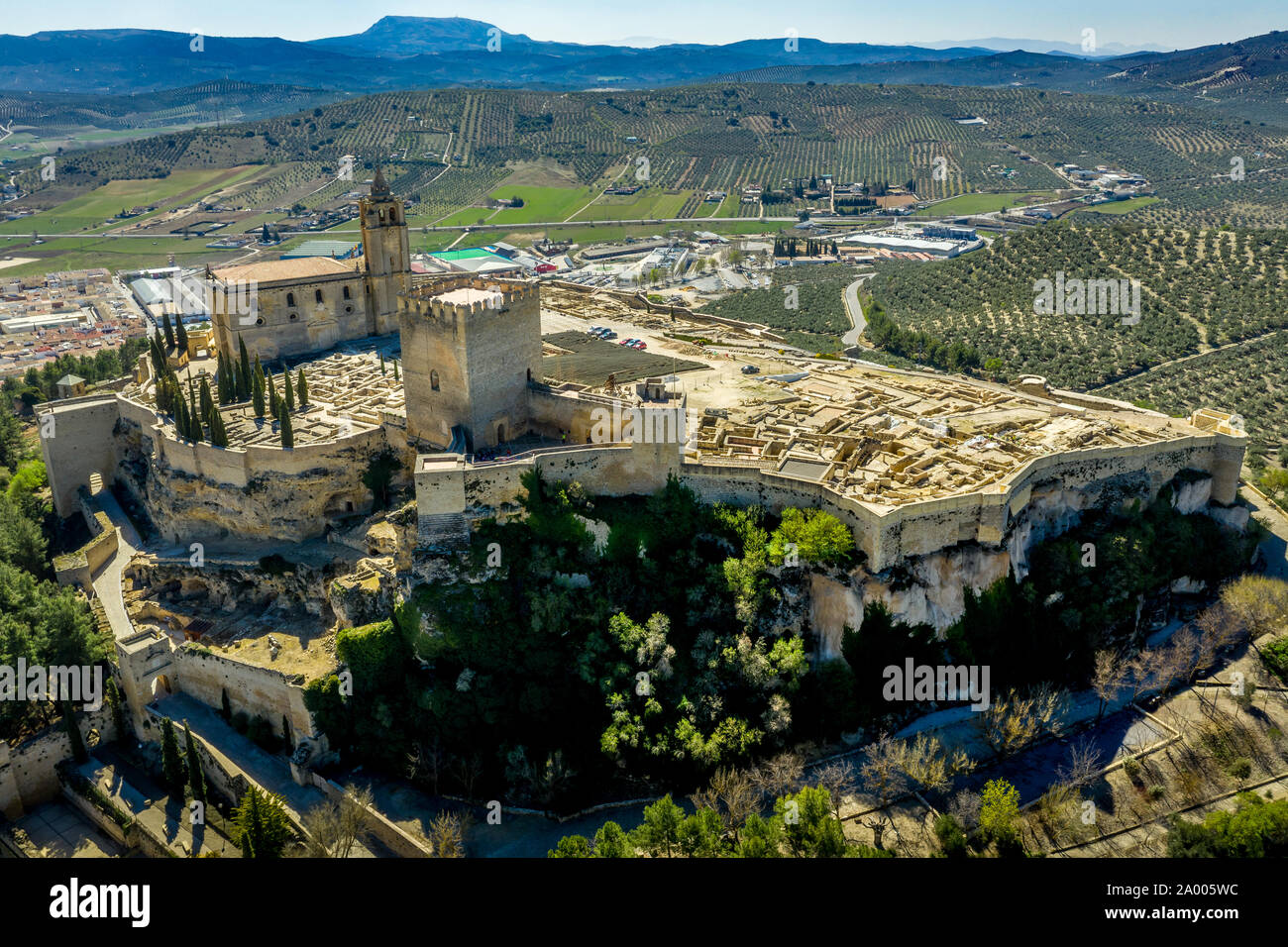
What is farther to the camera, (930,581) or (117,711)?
(117,711)

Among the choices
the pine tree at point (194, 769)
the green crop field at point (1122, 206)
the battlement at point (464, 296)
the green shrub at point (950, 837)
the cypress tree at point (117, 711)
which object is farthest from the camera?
the green crop field at point (1122, 206)

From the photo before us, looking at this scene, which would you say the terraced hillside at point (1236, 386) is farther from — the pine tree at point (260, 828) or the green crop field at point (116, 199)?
the green crop field at point (116, 199)

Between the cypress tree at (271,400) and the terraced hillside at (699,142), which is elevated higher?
the terraced hillside at (699,142)

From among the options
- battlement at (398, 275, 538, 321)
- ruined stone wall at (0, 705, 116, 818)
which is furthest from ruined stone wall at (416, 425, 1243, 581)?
ruined stone wall at (0, 705, 116, 818)

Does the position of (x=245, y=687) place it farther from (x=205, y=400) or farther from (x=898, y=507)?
(x=898, y=507)

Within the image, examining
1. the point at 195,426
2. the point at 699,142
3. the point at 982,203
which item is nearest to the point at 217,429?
the point at 195,426

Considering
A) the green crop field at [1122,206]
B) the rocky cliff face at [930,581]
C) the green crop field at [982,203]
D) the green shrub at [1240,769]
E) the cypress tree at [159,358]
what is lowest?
the green shrub at [1240,769]

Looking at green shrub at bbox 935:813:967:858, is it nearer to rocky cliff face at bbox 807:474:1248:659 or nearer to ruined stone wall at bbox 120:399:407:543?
rocky cliff face at bbox 807:474:1248:659

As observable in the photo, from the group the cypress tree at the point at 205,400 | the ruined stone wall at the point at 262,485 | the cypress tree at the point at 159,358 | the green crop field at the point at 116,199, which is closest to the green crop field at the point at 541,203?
the green crop field at the point at 116,199
